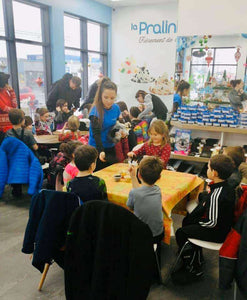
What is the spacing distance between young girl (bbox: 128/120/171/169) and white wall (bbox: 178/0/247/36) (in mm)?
1982

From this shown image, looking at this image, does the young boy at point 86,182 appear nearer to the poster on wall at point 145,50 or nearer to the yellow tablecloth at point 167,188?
the yellow tablecloth at point 167,188

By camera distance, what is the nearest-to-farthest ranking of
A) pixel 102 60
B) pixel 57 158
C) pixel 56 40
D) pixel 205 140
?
pixel 57 158, pixel 205 140, pixel 56 40, pixel 102 60

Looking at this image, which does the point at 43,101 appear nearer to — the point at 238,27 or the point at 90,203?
the point at 238,27

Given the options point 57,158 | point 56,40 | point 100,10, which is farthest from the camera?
point 100,10

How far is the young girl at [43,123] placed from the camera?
14.7ft

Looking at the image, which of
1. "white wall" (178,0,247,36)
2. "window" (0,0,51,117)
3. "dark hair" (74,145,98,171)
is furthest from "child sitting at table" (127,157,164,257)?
"window" (0,0,51,117)

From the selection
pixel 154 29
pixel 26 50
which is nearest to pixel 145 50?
pixel 154 29

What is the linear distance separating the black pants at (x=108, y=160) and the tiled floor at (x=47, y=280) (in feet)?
3.07

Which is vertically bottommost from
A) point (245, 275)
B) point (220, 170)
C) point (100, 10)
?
point (245, 275)

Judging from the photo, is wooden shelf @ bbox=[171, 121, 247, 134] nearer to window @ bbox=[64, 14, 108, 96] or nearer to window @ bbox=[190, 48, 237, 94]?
window @ bbox=[190, 48, 237, 94]

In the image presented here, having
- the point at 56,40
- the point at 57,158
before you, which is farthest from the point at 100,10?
the point at 57,158

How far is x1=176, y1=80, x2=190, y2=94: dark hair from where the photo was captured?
420cm

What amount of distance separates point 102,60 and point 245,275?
6709 mm

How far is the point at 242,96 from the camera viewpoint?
12.9ft
